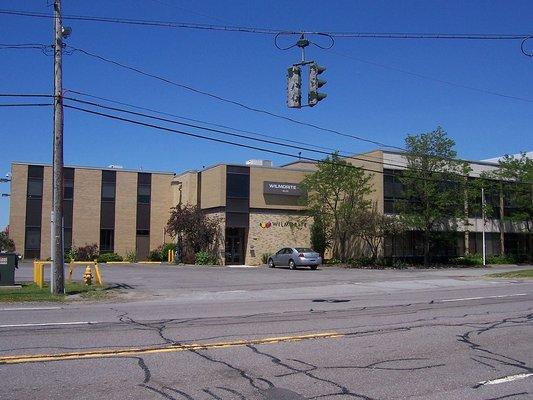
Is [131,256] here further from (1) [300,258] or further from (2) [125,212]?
(1) [300,258]

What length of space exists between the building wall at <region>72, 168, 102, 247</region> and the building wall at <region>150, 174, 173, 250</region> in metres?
4.48

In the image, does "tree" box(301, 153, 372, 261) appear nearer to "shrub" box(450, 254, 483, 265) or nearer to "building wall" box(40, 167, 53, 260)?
"shrub" box(450, 254, 483, 265)

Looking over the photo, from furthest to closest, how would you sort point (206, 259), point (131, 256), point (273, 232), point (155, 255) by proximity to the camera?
point (155, 255) < point (131, 256) < point (273, 232) < point (206, 259)

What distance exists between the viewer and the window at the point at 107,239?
46375mm

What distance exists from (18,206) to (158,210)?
11.0m

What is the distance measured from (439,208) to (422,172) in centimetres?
281

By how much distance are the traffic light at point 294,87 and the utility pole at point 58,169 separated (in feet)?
28.5

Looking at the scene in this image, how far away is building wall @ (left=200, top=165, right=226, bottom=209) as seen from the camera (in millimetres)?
39906

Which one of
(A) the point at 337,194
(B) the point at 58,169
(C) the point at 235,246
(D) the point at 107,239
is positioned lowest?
(C) the point at 235,246

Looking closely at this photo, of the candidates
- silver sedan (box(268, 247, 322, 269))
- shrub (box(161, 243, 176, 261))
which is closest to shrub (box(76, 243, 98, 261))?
shrub (box(161, 243, 176, 261))

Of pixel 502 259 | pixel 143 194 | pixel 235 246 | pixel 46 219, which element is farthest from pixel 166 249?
pixel 502 259

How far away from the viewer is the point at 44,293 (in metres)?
18.8

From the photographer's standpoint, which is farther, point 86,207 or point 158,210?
point 158,210

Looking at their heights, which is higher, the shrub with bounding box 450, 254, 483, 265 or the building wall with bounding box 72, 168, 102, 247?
the building wall with bounding box 72, 168, 102, 247
